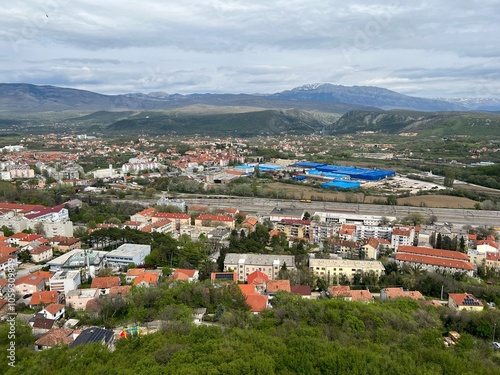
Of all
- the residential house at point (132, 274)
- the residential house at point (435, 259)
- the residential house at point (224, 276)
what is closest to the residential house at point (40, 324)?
the residential house at point (132, 274)

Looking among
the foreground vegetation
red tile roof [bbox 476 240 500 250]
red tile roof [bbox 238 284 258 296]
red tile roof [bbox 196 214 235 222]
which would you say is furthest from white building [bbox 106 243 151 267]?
red tile roof [bbox 476 240 500 250]

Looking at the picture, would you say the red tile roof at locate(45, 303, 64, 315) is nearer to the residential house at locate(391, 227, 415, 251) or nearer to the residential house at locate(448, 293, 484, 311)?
the residential house at locate(448, 293, 484, 311)

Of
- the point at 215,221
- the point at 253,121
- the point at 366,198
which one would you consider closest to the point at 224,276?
the point at 215,221

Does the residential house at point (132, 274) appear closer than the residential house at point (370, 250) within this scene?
Yes

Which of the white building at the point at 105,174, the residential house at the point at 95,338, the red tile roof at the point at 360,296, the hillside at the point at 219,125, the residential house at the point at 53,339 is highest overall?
the hillside at the point at 219,125

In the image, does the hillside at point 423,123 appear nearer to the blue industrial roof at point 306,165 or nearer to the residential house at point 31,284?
the blue industrial roof at point 306,165

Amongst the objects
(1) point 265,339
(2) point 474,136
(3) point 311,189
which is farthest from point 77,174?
(2) point 474,136
